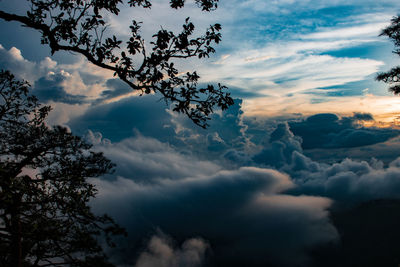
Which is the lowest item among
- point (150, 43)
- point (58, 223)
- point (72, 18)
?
point (58, 223)

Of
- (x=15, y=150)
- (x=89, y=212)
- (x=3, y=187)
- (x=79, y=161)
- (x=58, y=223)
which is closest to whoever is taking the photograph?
(x=3, y=187)

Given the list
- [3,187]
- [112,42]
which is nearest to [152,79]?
[112,42]

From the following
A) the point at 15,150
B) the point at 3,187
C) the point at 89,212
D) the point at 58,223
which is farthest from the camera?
the point at 15,150

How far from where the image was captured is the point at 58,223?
26.2 feet

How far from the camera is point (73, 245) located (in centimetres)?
869

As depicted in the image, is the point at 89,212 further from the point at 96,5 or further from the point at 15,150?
the point at 96,5

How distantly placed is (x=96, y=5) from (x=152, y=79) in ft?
9.00

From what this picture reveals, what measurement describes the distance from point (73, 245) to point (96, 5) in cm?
843

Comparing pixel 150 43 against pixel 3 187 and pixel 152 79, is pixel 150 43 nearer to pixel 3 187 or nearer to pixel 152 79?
pixel 152 79

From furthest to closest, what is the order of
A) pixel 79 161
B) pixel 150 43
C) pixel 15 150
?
pixel 79 161 < pixel 15 150 < pixel 150 43

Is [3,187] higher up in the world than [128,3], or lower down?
lower down

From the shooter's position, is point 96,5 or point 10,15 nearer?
point 10,15

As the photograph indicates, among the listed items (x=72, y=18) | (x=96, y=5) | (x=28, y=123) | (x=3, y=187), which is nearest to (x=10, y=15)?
(x=72, y=18)

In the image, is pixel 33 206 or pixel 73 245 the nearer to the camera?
pixel 33 206
